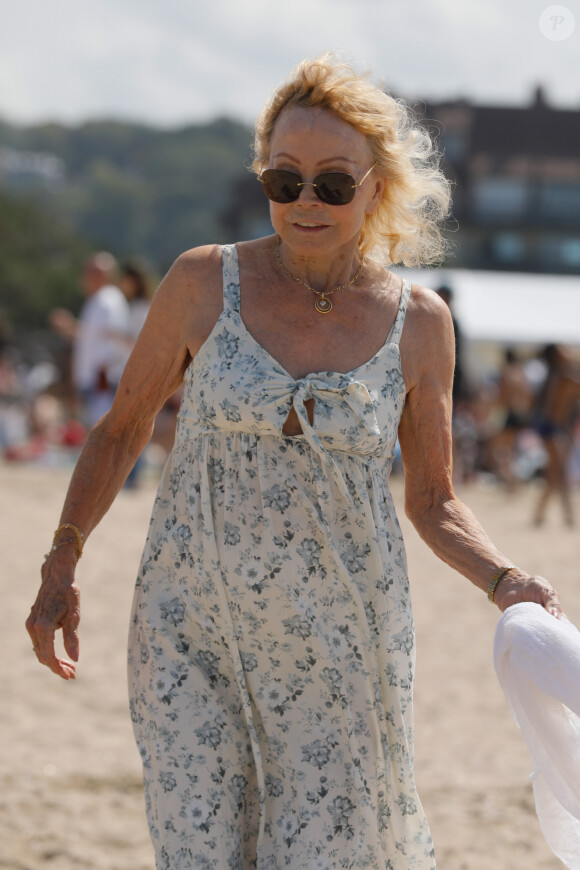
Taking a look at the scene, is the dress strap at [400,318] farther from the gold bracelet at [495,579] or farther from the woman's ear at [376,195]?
the gold bracelet at [495,579]

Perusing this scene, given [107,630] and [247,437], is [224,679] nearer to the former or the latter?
[247,437]

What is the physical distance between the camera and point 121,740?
16.4 feet

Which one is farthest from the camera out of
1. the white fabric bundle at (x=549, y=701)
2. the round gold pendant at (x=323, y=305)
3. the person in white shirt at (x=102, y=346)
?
the person in white shirt at (x=102, y=346)

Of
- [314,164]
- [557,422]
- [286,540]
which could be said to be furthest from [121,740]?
[557,422]

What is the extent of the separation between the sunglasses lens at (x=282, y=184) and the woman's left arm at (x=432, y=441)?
39 cm

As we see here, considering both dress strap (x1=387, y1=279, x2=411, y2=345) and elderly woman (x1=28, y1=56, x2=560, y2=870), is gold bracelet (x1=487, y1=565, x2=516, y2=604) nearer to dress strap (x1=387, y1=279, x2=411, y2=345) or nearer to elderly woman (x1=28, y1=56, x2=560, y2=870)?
elderly woman (x1=28, y1=56, x2=560, y2=870)

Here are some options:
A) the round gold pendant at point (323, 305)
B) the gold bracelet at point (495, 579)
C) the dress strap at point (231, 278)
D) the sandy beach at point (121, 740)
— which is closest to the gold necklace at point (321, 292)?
the round gold pendant at point (323, 305)

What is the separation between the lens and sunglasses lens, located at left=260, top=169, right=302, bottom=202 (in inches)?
95.9

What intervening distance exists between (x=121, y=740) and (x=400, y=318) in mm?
3082

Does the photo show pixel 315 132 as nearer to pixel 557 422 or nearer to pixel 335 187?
pixel 335 187

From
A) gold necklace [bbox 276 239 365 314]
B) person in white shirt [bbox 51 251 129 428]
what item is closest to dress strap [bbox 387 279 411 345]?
gold necklace [bbox 276 239 365 314]

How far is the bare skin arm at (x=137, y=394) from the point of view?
2445 mm

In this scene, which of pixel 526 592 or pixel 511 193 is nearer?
pixel 526 592

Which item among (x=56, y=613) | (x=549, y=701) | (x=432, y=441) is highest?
(x=432, y=441)
